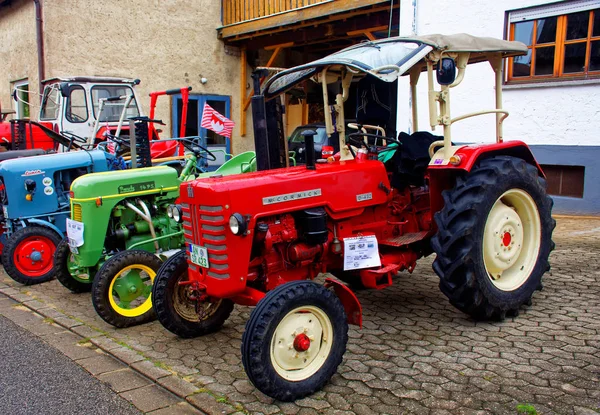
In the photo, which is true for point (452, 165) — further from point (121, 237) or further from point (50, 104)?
point (50, 104)

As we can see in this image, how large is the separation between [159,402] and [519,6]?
7662 millimetres

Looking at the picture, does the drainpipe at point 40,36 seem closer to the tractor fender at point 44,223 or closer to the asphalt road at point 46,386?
the tractor fender at point 44,223

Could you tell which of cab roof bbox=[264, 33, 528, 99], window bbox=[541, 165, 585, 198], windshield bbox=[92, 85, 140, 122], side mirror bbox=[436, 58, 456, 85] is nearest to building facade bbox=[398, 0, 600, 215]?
window bbox=[541, 165, 585, 198]

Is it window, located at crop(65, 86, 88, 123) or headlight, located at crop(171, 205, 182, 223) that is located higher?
window, located at crop(65, 86, 88, 123)

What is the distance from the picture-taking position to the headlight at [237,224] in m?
3.16

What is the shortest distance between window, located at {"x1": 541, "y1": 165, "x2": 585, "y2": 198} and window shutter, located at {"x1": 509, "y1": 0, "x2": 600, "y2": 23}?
88.3 inches

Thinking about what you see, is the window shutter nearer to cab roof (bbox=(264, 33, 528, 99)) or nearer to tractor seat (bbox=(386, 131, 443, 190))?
cab roof (bbox=(264, 33, 528, 99))

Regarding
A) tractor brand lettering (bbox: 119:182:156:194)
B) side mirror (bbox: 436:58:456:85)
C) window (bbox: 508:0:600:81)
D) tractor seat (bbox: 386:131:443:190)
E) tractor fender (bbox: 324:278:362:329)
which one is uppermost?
window (bbox: 508:0:600:81)

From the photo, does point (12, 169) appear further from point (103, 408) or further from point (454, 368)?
point (454, 368)

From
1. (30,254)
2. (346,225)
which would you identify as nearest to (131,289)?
(346,225)

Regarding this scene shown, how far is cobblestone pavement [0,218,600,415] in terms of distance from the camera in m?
2.99

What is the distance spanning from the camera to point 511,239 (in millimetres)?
4258

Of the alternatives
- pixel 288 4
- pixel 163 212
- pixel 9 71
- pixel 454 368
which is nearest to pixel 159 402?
pixel 454 368

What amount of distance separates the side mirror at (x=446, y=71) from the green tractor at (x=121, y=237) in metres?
2.21
